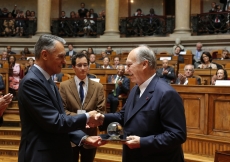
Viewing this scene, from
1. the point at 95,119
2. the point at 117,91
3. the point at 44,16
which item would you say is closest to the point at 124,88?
the point at 117,91

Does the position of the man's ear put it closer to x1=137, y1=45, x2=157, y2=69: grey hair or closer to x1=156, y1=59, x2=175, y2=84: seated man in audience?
x1=137, y1=45, x2=157, y2=69: grey hair

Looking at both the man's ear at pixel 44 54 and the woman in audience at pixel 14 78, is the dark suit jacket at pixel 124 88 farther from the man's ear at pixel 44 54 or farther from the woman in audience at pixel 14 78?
the man's ear at pixel 44 54

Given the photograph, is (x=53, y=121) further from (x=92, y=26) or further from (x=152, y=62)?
(x=92, y=26)

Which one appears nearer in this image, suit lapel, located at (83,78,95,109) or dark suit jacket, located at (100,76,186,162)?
dark suit jacket, located at (100,76,186,162)

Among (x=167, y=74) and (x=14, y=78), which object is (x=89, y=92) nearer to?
(x=167, y=74)

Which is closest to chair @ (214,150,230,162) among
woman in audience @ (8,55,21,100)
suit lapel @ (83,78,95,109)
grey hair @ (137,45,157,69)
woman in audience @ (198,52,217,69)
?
suit lapel @ (83,78,95,109)

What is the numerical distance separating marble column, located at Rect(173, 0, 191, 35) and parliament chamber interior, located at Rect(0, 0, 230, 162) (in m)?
0.03

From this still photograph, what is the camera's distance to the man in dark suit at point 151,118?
217cm

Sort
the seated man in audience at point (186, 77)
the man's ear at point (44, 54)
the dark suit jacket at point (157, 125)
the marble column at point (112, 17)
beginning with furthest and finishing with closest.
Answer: the marble column at point (112, 17)
the seated man in audience at point (186, 77)
the man's ear at point (44, 54)
the dark suit jacket at point (157, 125)

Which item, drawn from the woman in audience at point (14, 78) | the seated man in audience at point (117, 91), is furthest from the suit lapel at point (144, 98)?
the woman in audience at point (14, 78)

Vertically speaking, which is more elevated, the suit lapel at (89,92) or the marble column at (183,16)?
the marble column at (183,16)

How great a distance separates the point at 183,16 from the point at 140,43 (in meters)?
1.74

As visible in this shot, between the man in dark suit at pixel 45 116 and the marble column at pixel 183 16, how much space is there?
10.3 m

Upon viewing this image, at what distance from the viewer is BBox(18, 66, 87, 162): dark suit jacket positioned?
2.20 m
